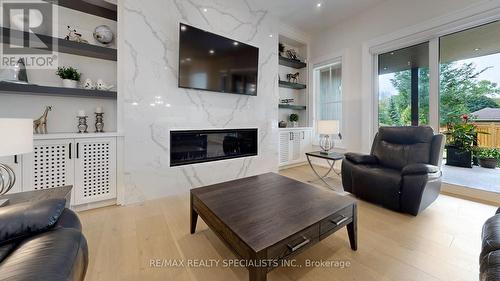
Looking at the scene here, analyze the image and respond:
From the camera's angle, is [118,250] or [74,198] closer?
[118,250]

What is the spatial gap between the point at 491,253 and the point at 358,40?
401 centimetres

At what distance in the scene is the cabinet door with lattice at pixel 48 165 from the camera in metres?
2.00

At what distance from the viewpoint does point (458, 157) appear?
10.7ft

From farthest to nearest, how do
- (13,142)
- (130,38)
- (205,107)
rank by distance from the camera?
1. (205,107)
2. (130,38)
3. (13,142)

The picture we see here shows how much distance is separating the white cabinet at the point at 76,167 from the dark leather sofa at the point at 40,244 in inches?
57.0

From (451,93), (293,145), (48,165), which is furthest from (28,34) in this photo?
(451,93)

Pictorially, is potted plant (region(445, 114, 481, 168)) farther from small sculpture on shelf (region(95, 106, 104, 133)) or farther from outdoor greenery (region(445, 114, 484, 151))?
small sculpture on shelf (region(95, 106, 104, 133))

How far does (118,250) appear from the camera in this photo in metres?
1.61

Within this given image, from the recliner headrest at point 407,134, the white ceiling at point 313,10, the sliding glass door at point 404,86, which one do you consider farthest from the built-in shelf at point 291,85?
the recliner headrest at point 407,134

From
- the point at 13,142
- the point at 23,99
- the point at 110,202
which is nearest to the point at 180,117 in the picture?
the point at 110,202

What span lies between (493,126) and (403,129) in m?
1.27

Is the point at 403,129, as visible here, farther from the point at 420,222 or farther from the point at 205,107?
the point at 205,107

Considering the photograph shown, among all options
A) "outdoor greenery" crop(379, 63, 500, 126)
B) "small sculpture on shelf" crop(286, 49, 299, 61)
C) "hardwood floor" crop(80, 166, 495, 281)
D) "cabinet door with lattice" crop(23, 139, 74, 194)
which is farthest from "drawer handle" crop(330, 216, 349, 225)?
"small sculpture on shelf" crop(286, 49, 299, 61)

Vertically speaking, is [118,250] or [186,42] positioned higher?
[186,42]
